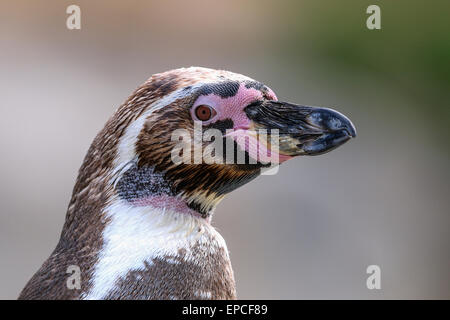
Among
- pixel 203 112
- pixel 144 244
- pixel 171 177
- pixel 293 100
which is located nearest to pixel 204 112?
pixel 203 112

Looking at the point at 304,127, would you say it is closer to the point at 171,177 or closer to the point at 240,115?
the point at 240,115

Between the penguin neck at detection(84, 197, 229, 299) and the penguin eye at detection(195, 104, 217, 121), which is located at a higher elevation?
the penguin eye at detection(195, 104, 217, 121)

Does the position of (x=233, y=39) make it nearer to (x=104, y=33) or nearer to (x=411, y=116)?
(x=104, y=33)

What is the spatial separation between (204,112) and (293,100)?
4.19m

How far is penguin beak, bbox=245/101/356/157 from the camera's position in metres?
1.70

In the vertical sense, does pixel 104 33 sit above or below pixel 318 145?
above

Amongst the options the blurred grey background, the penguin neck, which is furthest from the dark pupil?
the blurred grey background

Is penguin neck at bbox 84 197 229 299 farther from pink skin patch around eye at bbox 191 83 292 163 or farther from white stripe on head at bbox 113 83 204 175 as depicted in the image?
pink skin patch around eye at bbox 191 83 292 163

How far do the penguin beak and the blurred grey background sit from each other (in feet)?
8.41

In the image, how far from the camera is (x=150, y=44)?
19.7 feet

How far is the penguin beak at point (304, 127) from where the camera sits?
1.70 metres

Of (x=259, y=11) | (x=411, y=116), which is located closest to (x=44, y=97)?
(x=259, y=11)

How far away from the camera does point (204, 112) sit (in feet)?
5.57

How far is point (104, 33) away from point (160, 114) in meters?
4.40
